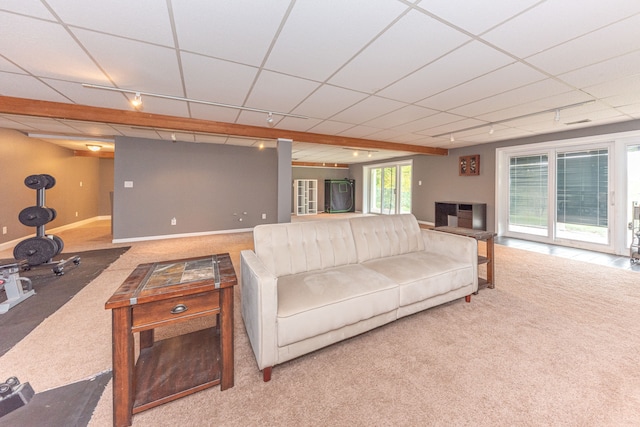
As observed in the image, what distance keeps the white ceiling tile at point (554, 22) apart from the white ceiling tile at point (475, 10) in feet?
0.33

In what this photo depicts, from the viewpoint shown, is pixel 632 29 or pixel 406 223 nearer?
pixel 632 29

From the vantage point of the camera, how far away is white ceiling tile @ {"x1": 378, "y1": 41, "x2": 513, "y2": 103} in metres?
2.12

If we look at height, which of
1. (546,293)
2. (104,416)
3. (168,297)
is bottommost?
(104,416)

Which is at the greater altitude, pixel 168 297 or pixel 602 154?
pixel 602 154

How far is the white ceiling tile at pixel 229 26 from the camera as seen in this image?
1.57 m

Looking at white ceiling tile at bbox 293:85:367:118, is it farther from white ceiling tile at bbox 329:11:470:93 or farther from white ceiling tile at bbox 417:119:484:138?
white ceiling tile at bbox 417:119:484:138

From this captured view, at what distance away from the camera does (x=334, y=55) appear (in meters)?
2.16

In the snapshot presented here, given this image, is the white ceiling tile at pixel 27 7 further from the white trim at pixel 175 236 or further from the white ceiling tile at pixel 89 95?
the white trim at pixel 175 236

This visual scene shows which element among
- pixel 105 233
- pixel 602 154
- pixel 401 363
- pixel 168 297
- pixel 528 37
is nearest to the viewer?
pixel 168 297

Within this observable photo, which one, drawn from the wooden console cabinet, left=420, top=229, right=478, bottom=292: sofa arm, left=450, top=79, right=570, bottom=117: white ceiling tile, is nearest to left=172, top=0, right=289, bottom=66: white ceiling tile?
left=420, top=229, right=478, bottom=292: sofa arm

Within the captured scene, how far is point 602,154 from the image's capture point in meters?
4.54

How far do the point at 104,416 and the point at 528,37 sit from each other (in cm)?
363

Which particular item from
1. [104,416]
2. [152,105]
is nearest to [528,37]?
[104,416]

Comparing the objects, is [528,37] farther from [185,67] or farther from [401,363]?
[185,67]
